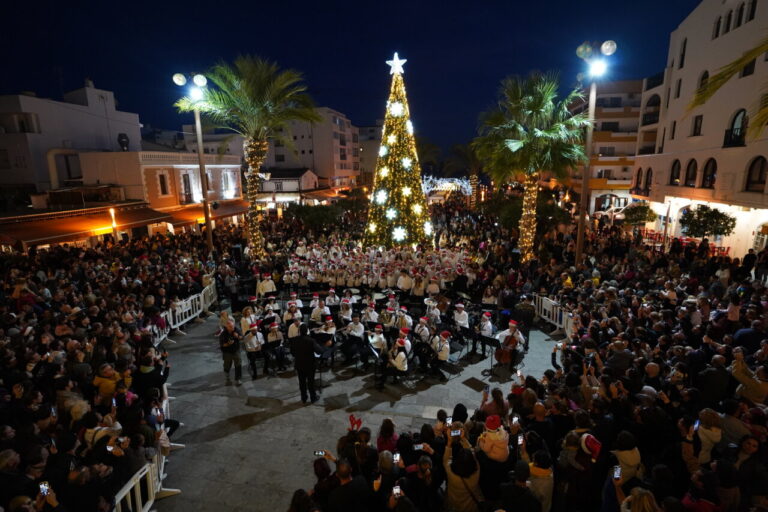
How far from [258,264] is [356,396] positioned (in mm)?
9397

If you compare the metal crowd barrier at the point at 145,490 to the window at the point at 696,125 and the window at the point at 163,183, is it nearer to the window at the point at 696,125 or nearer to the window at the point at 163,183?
the window at the point at 163,183

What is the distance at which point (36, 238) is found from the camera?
17.1 metres

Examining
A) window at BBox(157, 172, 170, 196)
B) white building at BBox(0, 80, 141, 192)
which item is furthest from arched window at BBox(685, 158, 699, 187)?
white building at BBox(0, 80, 141, 192)

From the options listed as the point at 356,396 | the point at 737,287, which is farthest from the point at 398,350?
the point at 737,287

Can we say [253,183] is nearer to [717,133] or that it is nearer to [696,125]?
[717,133]

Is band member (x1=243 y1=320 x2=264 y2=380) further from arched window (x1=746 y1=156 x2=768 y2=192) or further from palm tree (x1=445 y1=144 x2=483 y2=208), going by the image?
palm tree (x1=445 y1=144 x2=483 y2=208)

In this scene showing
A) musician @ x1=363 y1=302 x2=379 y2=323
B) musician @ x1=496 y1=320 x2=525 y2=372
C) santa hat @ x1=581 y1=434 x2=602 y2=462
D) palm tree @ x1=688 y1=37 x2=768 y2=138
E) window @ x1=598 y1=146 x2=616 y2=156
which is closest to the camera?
palm tree @ x1=688 y1=37 x2=768 y2=138

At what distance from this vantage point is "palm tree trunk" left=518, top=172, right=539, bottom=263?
16.9 m

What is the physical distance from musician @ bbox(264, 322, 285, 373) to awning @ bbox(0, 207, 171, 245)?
44.7 ft

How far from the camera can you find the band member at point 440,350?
31.7 feet

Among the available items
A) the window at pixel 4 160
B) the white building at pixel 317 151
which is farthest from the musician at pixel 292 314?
the white building at pixel 317 151

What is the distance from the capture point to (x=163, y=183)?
25.7m

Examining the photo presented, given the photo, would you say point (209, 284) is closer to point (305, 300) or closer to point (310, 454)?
point (305, 300)

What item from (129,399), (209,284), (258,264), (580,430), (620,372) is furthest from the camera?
(258,264)
